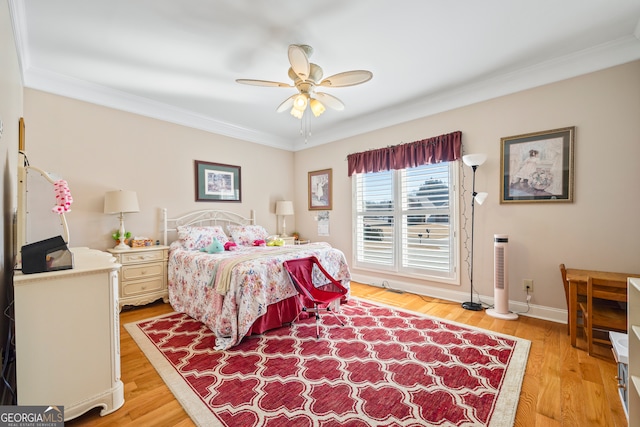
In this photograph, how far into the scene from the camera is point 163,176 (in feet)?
13.0

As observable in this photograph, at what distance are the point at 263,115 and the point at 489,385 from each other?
4.21 metres

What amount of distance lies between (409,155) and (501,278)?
199 cm

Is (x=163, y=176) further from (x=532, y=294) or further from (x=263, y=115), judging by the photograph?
(x=532, y=294)

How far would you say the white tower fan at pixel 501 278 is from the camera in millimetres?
3023

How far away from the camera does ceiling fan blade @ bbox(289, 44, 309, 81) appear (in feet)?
6.76

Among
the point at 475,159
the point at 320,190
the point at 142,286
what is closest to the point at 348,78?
the point at 475,159

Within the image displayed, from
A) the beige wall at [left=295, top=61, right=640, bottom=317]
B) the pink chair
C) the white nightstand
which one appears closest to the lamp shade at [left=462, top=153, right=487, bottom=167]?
the beige wall at [left=295, top=61, right=640, bottom=317]

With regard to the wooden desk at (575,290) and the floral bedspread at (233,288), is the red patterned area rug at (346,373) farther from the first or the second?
the wooden desk at (575,290)

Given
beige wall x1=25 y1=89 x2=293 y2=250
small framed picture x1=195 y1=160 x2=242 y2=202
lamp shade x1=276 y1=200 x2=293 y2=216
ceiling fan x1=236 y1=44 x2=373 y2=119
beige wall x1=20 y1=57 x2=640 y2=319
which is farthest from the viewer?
lamp shade x1=276 y1=200 x2=293 y2=216

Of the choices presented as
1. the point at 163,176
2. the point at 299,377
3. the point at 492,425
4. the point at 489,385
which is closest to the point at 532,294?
the point at 489,385

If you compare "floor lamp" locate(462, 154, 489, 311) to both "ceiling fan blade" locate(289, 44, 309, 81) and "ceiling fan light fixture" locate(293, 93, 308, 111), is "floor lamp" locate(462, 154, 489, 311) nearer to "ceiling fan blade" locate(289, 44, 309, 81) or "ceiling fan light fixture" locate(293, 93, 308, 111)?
"ceiling fan light fixture" locate(293, 93, 308, 111)

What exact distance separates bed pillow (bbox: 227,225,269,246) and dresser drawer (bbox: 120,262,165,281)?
1067 mm

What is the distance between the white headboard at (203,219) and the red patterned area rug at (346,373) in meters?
1.49

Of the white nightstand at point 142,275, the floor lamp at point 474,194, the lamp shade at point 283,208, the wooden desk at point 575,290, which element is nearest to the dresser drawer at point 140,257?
the white nightstand at point 142,275
